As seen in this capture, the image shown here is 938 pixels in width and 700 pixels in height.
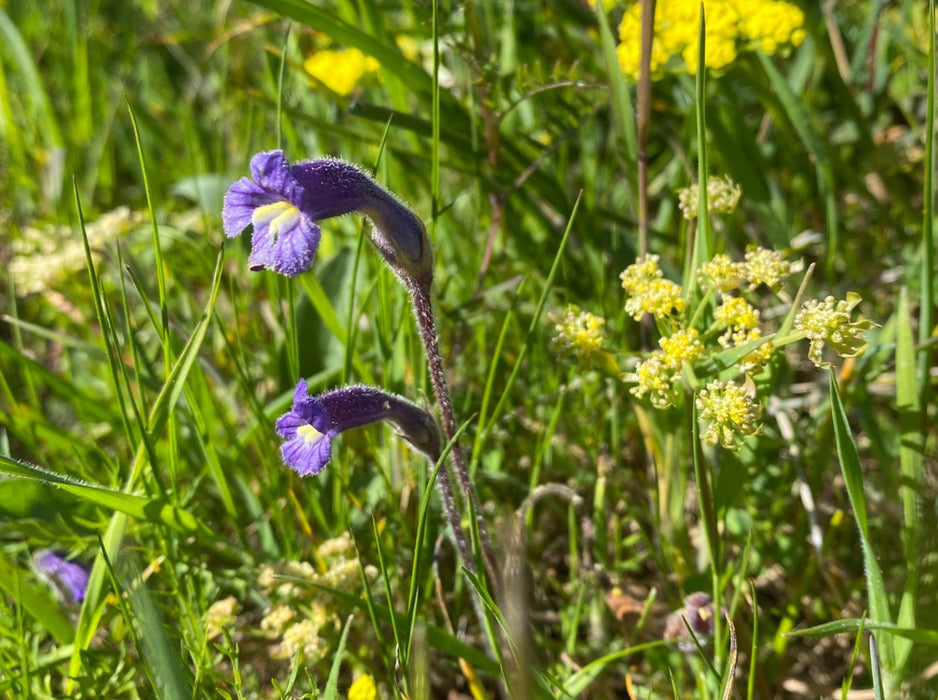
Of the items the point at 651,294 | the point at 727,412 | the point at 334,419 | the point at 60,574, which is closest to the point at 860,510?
the point at 727,412

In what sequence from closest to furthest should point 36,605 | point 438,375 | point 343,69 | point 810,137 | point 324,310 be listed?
point 438,375
point 36,605
point 324,310
point 810,137
point 343,69

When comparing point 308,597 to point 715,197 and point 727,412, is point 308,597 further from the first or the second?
point 715,197

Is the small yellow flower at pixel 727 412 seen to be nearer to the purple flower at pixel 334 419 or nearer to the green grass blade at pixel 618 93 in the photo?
the purple flower at pixel 334 419

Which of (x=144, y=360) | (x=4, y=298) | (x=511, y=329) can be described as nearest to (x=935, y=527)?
(x=511, y=329)

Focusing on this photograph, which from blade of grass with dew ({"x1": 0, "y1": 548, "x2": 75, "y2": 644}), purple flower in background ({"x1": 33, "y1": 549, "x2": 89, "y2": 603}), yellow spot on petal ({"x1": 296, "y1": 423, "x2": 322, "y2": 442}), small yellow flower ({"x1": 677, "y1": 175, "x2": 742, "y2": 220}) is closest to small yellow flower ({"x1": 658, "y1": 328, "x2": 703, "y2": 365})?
small yellow flower ({"x1": 677, "y1": 175, "x2": 742, "y2": 220})

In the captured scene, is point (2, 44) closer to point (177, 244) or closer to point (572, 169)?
point (177, 244)

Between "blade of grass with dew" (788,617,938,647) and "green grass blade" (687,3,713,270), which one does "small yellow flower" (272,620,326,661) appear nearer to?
"blade of grass with dew" (788,617,938,647)
